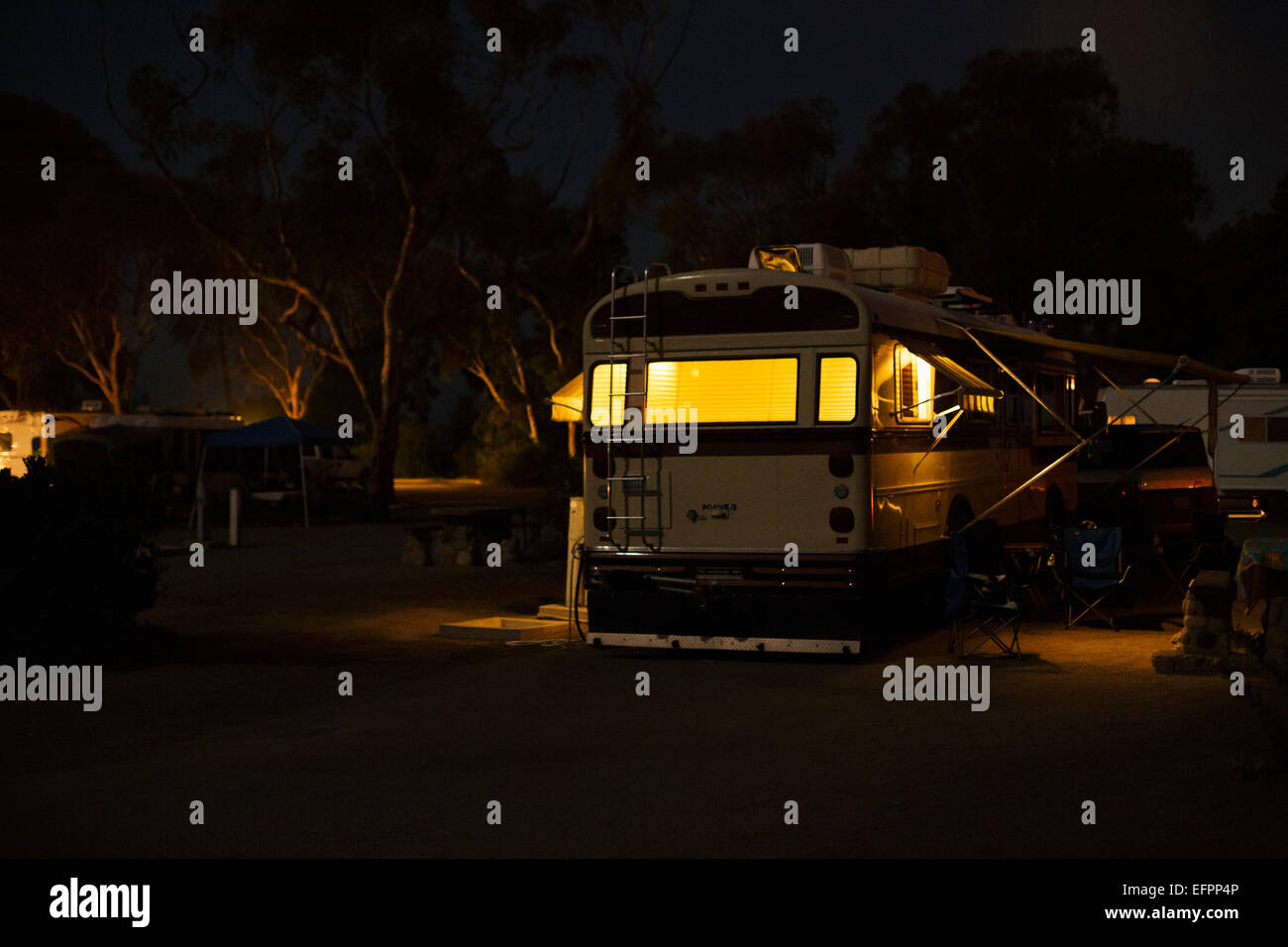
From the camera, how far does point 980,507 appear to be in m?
14.3

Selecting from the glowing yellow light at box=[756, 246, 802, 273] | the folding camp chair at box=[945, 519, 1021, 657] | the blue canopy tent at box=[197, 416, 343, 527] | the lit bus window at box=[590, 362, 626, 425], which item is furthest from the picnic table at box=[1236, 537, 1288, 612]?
the blue canopy tent at box=[197, 416, 343, 527]

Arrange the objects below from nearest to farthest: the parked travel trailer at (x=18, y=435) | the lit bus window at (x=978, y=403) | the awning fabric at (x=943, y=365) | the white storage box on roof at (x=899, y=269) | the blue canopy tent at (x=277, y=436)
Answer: the awning fabric at (x=943, y=365) → the lit bus window at (x=978, y=403) → the white storage box on roof at (x=899, y=269) → the blue canopy tent at (x=277, y=436) → the parked travel trailer at (x=18, y=435)

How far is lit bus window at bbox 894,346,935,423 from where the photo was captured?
1189 cm

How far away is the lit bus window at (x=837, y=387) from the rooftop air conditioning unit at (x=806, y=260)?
1419 mm

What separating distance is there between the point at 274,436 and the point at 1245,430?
17537 mm

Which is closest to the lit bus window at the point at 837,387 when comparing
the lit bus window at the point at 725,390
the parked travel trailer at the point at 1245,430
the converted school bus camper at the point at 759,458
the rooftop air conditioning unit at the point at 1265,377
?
the converted school bus camper at the point at 759,458

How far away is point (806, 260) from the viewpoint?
12.8 m

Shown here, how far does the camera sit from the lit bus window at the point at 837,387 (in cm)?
1121

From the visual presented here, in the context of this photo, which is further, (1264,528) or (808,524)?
(1264,528)

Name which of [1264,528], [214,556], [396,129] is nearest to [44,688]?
[214,556]

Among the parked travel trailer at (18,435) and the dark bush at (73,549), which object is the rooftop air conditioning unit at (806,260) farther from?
the parked travel trailer at (18,435)

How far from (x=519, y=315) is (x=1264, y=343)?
23.2 m
